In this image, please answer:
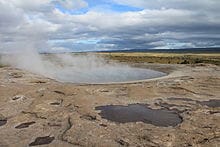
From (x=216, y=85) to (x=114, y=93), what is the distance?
676cm

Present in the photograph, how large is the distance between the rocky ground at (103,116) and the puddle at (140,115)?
41 mm

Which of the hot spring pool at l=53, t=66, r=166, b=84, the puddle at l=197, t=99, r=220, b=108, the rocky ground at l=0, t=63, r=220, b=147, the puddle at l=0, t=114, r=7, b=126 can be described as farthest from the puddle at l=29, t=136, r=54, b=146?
the hot spring pool at l=53, t=66, r=166, b=84

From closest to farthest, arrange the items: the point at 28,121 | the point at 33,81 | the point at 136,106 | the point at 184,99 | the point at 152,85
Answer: the point at 28,121 → the point at 136,106 → the point at 184,99 → the point at 152,85 → the point at 33,81

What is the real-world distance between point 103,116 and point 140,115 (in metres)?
1.45

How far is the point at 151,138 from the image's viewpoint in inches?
385

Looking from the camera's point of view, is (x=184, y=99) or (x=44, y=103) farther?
(x=184, y=99)

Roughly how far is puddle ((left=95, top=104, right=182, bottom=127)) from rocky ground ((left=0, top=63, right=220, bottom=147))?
0.04 m

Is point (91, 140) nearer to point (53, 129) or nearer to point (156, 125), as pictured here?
point (53, 129)

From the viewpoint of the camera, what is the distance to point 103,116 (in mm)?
12430

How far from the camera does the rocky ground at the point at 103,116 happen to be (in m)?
9.78

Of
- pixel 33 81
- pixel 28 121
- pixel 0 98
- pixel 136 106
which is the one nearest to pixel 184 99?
pixel 136 106

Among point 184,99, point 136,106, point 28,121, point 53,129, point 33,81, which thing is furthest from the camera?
point 33,81

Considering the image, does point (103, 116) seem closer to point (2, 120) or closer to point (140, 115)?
point (140, 115)

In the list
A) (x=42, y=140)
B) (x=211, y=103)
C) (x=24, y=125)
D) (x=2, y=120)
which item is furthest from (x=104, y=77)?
(x=42, y=140)
